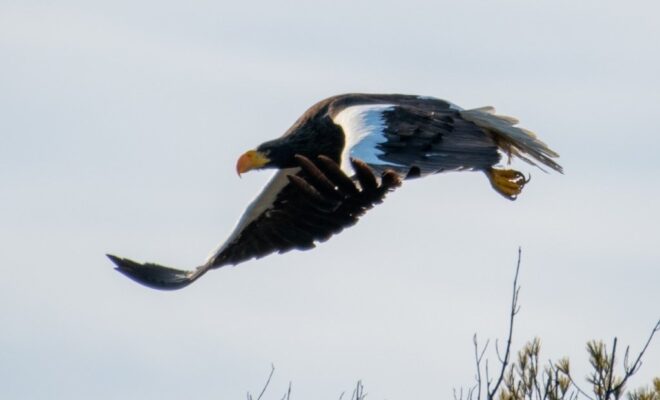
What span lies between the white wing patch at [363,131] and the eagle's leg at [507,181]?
0.98m

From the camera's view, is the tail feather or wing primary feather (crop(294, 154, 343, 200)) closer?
wing primary feather (crop(294, 154, 343, 200))

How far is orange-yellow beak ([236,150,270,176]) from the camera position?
30.5 ft

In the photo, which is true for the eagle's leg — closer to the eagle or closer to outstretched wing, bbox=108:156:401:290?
the eagle

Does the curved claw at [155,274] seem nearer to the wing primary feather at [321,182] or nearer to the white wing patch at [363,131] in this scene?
the white wing patch at [363,131]

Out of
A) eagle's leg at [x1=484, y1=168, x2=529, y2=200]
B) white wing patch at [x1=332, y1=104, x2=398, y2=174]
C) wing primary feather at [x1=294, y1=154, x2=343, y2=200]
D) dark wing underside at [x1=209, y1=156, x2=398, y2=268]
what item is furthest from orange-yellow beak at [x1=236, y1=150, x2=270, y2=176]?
wing primary feather at [x1=294, y1=154, x2=343, y2=200]

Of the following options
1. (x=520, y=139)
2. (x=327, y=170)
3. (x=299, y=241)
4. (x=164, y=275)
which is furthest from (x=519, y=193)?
(x=327, y=170)

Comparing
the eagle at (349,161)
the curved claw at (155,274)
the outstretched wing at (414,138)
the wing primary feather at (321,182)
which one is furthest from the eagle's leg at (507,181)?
the wing primary feather at (321,182)

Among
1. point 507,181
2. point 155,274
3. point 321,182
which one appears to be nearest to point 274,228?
point 155,274

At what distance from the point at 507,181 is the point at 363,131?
6.01 feet

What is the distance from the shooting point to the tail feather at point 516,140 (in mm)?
8945

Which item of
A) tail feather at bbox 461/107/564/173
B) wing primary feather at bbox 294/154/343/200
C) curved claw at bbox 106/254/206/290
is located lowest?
curved claw at bbox 106/254/206/290

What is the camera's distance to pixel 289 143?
922 centimetres

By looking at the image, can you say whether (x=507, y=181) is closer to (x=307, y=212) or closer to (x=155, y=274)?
(x=307, y=212)

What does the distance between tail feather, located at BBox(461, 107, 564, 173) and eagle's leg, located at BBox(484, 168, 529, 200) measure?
175mm
